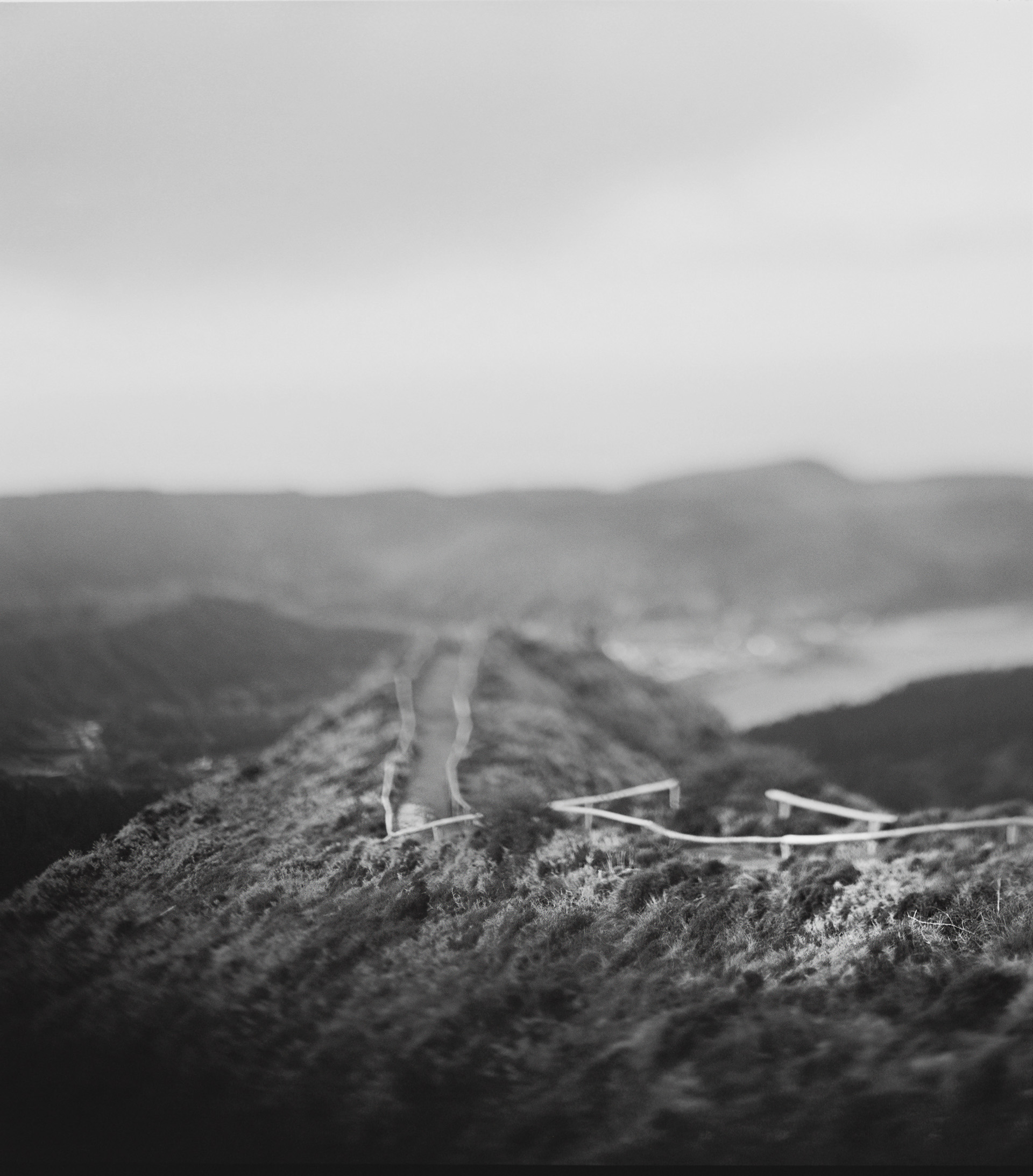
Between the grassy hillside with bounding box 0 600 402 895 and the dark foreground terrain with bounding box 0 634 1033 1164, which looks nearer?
the dark foreground terrain with bounding box 0 634 1033 1164

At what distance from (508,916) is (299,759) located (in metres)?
4.39

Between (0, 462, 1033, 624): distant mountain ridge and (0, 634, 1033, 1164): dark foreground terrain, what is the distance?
380 centimetres

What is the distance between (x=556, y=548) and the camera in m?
24.4

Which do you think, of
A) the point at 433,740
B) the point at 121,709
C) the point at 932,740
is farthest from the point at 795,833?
the point at 932,740

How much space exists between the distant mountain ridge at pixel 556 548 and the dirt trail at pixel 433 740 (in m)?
1.37

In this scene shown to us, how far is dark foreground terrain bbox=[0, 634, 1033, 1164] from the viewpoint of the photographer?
411 cm

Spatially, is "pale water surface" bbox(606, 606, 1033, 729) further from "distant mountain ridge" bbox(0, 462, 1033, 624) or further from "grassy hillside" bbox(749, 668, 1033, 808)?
"grassy hillside" bbox(749, 668, 1033, 808)

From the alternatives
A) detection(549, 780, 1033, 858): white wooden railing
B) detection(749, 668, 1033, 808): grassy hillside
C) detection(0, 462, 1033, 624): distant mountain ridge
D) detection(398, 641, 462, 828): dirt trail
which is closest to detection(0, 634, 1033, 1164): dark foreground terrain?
detection(549, 780, 1033, 858): white wooden railing

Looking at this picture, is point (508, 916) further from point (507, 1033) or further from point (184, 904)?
point (184, 904)

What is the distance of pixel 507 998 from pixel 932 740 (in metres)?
17.1

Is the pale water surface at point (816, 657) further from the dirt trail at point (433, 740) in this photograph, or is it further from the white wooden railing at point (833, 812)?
the white wooden railing at point (833, 812)

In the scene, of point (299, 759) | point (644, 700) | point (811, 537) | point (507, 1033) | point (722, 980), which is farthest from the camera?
point (811, 537)

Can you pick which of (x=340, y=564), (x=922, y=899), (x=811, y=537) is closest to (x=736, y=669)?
(x=811, y=537)

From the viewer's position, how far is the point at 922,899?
220 inches
